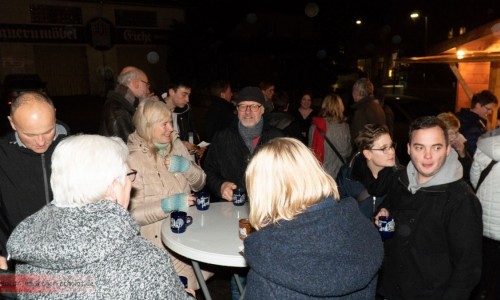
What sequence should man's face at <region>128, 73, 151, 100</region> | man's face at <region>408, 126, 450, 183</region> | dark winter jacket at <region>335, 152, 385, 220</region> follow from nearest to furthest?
1. man's face at <region>408, 126, 450, 183</region>
2. dark winter jacket at <region>335, 152, 385, 220</region>
3. man's face at <region>128, 73, 151, 100</region>

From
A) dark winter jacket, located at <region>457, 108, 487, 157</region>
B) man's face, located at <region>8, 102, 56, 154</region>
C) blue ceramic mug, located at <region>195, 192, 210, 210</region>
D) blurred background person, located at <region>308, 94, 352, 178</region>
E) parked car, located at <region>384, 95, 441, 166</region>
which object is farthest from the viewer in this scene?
parked car, located at <region>384, 95, 441, 166</region>

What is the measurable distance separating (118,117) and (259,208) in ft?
10.8

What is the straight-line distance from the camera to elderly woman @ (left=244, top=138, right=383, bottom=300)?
159cm

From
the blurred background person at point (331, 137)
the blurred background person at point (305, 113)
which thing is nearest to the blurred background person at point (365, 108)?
the blurred background person at point (331, 137)

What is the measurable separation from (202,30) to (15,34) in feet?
37.5

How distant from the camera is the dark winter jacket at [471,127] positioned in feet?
16.2

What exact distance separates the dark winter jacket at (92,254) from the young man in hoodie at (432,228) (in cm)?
161

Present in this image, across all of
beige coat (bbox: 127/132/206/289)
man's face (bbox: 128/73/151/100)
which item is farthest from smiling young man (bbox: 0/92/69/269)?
man's face (bbox: 128/73/151/100)

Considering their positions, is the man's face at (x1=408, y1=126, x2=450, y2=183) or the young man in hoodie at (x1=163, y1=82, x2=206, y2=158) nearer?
the man's face at (x1=408, y1=126, x2=450, y2=183)

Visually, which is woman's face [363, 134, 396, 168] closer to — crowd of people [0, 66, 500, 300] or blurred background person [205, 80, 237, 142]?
crowd of people [0, 66, 500, 300]

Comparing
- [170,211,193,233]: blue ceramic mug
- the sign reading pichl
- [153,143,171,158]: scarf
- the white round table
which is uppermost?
the sign reading pichl

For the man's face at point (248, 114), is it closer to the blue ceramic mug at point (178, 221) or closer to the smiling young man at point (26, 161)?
the blue ceramic mug at point (178, 221)

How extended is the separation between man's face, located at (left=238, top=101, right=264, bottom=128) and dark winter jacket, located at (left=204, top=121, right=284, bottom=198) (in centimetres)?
12

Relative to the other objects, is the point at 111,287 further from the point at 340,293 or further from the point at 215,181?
the point at 215,181
